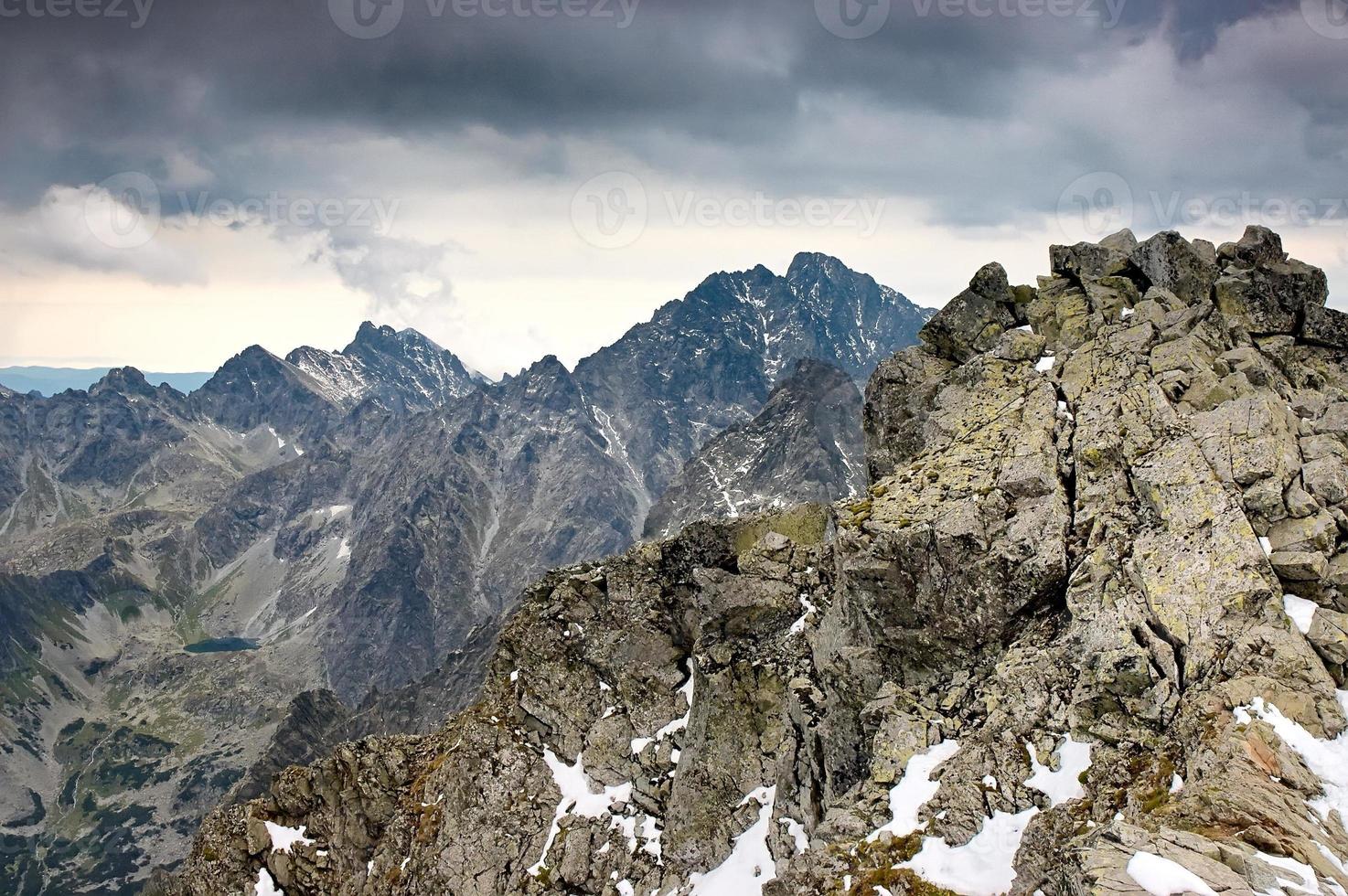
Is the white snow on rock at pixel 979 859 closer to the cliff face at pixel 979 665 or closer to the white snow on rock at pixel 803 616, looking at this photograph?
the cliff face at pixel 979 665

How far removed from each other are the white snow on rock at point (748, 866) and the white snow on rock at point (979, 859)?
14.3 m

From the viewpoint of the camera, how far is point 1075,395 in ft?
119

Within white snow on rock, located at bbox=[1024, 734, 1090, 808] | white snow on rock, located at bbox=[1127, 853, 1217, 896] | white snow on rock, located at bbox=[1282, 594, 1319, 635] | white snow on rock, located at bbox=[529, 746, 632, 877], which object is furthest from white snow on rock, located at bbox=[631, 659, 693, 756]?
white snow on rock, located at bbox=[1127, 853, 1217, 896]

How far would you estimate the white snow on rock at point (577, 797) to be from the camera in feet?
155

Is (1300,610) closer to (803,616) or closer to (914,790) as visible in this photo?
(914,790)

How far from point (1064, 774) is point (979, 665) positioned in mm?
7463

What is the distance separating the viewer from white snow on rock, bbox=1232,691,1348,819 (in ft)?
60.7

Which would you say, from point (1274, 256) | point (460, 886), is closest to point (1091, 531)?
point (1274, 256)

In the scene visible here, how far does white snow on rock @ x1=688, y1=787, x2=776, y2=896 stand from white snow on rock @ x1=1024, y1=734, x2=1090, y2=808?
1664 centimetres

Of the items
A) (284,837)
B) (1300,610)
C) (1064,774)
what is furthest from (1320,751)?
(284,837)

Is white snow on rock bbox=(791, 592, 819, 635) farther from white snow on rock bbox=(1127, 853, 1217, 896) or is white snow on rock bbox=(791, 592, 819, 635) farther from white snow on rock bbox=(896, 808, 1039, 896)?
white snow on rock bbox=(1127, 853, 1217, 896)

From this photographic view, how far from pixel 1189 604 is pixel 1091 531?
19.1 ft

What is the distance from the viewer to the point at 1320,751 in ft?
64.6

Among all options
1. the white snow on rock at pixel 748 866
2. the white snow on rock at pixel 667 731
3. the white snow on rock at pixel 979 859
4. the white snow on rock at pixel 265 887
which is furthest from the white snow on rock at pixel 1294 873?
the white snow on rock at pixel 265 887
